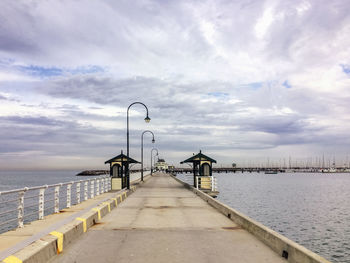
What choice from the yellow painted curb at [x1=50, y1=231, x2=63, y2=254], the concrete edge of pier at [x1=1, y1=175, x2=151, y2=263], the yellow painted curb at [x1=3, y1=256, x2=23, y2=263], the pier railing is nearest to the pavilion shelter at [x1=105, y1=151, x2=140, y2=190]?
the pier railing

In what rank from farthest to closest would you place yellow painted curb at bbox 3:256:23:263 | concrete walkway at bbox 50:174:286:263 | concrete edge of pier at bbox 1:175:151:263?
concrete walkway at bbox 50:174:286:263
concrete edge of pier at bbox 1:175:151:263
yellow painted curb at bbox 3:256:23:263

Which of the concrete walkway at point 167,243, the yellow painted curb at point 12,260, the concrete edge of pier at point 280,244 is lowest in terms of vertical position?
the concrete walkway at point 167,243

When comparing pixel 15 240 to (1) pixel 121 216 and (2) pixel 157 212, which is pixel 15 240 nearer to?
(1) pixel 121 216

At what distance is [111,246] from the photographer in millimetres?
8211

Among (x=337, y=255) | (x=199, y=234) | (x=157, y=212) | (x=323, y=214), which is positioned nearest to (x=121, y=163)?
(x=157, y=212)

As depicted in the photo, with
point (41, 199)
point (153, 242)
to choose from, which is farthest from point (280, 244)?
point (41, 199)

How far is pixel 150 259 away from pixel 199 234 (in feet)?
9.99

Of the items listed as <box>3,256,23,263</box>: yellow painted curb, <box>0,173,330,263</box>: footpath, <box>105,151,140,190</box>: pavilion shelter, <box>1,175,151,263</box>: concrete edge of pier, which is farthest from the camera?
<box>105,151,140,190</box>: pavilion shelter

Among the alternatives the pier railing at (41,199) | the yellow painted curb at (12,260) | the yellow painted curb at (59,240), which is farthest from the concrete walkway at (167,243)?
the pier railing at (41,199)

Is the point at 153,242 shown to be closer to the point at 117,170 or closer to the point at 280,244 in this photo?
the point at 280,244

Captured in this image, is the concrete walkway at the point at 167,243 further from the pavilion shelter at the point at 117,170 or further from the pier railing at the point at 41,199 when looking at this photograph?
the pavilion shelter at the point at 117,170

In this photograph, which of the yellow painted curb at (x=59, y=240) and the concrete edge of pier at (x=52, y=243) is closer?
the concrete edge of pier at (x=52, y=243)

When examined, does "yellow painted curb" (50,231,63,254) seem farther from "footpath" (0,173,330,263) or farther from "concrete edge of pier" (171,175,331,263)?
"concrete edge of pier" (171,175,331,263)

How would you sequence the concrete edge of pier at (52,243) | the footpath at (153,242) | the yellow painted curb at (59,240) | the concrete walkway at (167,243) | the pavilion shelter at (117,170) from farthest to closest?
the pavilion shelter at (117,170), the yellow painted curb at (59,240), the concrete walkway at (167,243), the footpath at (153,242), the concrete edge of pier at (52,243)
